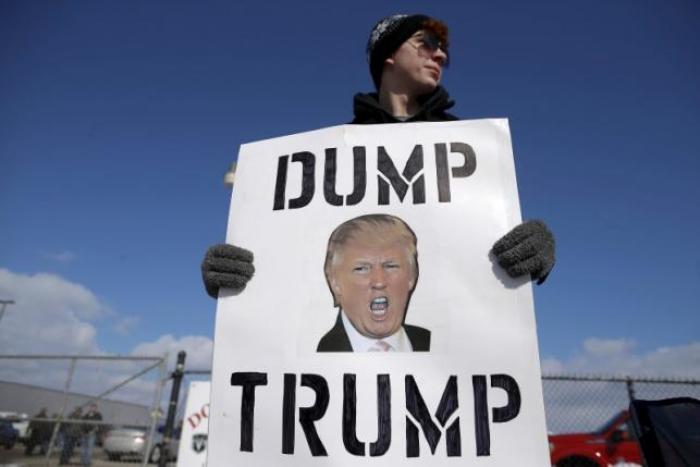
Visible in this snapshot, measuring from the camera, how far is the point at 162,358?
6676 millimetres

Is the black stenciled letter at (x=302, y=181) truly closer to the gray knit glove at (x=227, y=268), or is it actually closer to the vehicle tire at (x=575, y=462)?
the gray knit glove at (x=227, y=268)

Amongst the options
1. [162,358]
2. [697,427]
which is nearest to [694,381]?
[697,427]

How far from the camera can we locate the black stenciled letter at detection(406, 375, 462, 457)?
0.98m

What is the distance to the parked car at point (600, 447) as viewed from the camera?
5.65 meters

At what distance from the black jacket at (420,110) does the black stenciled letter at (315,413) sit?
3.09 feet

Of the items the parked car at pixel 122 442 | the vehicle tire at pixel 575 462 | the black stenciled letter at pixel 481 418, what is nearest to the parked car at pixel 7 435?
the parked car at pixel 122 442

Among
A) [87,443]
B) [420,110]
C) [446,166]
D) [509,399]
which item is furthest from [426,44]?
[87,443]

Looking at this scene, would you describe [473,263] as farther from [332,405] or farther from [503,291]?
[332,405]

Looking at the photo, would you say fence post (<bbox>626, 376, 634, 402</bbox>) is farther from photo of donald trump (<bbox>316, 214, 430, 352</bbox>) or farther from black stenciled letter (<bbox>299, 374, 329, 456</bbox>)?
black stenciled letter (<bbox>299, 374, 329, 456</bbox>)

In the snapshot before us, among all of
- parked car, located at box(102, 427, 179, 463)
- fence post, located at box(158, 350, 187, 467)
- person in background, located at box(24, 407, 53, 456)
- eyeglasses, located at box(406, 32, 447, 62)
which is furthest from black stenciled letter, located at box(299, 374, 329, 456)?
person in background, located at box(24, 407, 53, 456)

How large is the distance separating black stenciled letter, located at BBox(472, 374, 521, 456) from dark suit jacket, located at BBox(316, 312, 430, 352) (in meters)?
0.14

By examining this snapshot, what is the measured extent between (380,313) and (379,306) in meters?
0.02

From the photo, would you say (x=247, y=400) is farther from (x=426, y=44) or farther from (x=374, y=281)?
(x=426, y=44)

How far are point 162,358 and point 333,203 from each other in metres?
6.40
